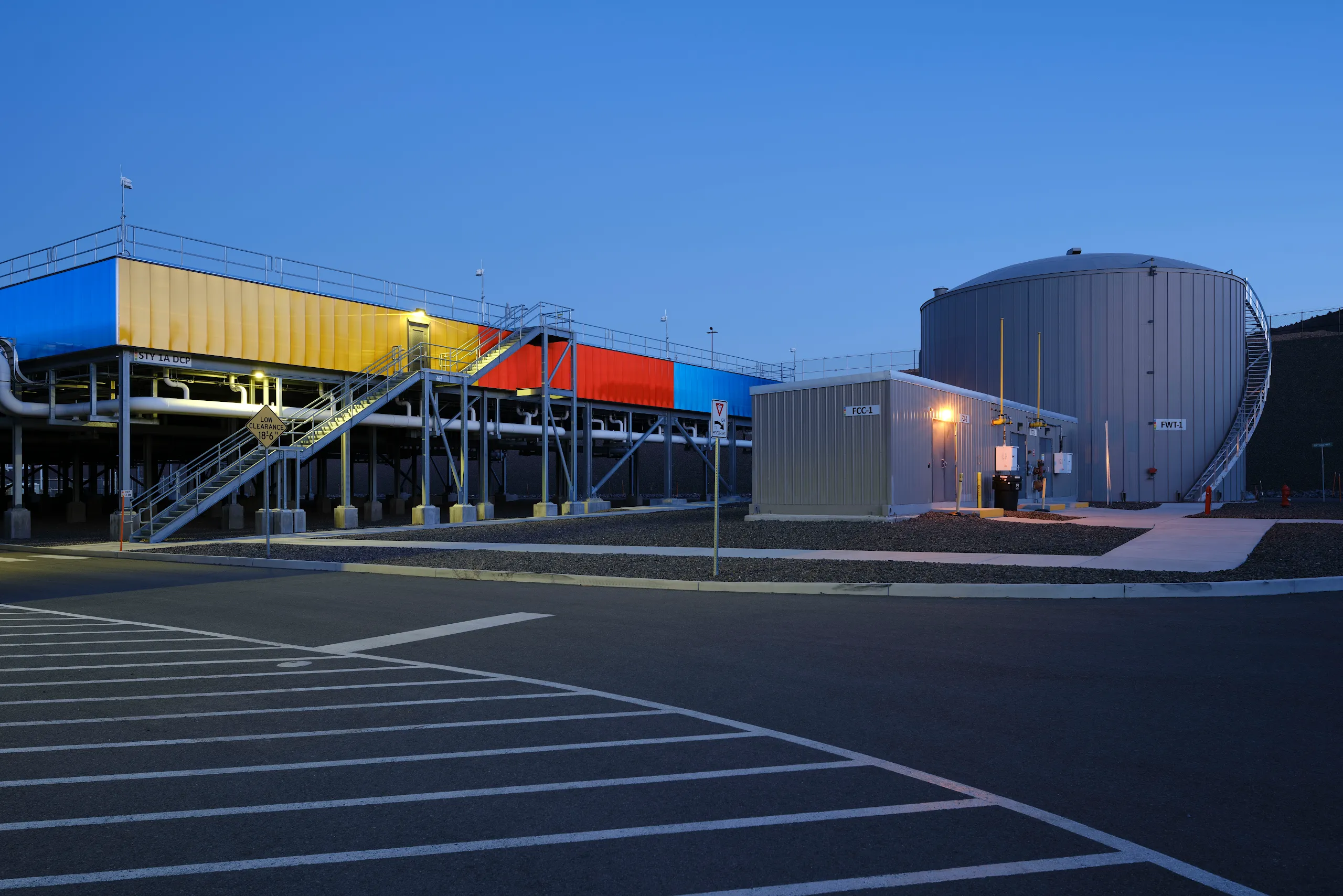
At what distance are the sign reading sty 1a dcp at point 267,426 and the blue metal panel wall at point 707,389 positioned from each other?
25.3 meters

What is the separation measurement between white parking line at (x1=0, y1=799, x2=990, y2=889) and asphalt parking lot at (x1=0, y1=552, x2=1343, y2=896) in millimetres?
16

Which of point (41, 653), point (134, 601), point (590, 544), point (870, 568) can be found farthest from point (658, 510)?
point (41, 653)

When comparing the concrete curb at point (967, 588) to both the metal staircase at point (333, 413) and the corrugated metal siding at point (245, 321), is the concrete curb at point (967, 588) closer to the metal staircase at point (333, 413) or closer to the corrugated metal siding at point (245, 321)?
the metal staircase at point (333, 413)

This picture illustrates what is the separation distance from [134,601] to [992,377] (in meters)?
36.0

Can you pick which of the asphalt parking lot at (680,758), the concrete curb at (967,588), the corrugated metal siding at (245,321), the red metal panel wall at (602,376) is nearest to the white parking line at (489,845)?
the asphalt parking lot at (680,758)

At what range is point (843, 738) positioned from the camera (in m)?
5.26

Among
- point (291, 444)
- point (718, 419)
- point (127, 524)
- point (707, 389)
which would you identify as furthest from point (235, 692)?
point (707, 389)

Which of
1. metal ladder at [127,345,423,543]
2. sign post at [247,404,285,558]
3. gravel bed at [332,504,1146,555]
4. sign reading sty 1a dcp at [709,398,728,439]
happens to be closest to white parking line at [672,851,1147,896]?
sign reading sty 1a dcp at [709,398,728,439]

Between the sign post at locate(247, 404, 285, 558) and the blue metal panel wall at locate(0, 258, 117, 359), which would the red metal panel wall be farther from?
the sign post at locate(247, 404, 285, 558)

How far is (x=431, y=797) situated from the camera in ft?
14.2

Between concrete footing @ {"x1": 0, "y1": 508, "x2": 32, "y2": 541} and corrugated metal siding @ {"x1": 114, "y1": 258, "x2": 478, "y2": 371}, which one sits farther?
concrete footing @ {"x1": 0, "y1": 508, "x2": 32, "y2": 541}

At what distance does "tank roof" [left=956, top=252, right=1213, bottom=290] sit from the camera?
3803 cm

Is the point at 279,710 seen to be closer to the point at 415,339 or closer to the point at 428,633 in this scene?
the point at 428,633

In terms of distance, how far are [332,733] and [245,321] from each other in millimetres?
24393
